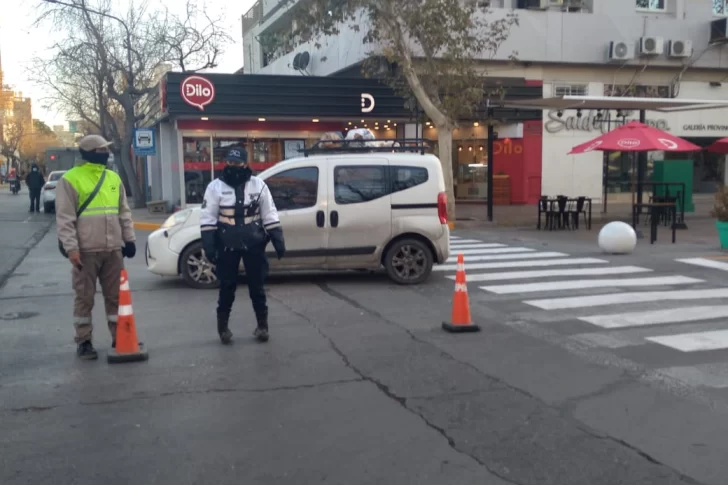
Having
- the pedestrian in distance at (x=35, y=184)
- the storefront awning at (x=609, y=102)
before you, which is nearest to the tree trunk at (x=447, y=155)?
the storefront awning at (x=609, y=102)

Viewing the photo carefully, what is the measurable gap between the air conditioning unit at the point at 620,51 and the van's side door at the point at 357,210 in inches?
797

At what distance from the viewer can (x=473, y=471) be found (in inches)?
180

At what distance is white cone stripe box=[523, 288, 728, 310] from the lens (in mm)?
9547

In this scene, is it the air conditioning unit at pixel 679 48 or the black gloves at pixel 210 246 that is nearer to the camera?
the black gloves at pixel 210 246

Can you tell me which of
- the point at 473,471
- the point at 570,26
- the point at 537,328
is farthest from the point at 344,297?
the point at 570,26

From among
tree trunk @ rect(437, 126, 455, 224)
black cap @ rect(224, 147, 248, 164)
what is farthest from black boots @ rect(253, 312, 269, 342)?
tree trunk @ rect(437, 126, 455, 224)

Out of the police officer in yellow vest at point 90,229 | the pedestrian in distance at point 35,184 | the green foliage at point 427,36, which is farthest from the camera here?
the pedestrian in distance at point 35,184

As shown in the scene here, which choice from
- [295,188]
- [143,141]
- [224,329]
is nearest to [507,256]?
[295,188]

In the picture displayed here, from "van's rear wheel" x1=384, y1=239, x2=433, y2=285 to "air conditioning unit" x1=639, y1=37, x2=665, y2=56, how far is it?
69.1ft

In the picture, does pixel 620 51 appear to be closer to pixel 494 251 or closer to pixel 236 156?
pixel 494 251

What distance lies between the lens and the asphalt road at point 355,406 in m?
4.62

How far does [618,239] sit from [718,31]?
19535mm

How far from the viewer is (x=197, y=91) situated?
74.7 feet

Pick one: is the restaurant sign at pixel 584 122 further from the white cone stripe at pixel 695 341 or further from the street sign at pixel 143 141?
the white cone stripe at pixel 695 341
